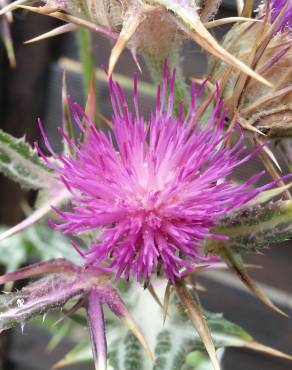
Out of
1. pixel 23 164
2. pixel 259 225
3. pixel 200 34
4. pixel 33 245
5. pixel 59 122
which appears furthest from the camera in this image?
pixel 59 122

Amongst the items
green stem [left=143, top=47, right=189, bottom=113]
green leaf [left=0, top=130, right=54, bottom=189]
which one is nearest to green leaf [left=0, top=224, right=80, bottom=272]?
green leaf [left=0, top=130, right=54, bottom=189]

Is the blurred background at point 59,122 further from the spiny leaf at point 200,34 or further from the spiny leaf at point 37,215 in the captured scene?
the spiny leaf at point 200,34

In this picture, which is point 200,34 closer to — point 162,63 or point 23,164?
point 162,63

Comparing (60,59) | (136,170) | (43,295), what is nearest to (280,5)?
(136,170)

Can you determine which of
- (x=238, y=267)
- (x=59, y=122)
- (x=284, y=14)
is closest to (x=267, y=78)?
(x=284, y=14)

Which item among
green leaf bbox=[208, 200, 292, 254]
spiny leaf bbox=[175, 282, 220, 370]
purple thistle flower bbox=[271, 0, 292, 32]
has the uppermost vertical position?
purple thistle flower bbox=[271, 0, 292, 32]

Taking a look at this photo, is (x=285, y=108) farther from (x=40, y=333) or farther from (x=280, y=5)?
(x=40, y=333)

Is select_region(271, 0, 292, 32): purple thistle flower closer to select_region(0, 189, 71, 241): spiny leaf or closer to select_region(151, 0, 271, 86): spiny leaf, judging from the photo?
select_region(151, 0, 271, 86): spiny leaf
